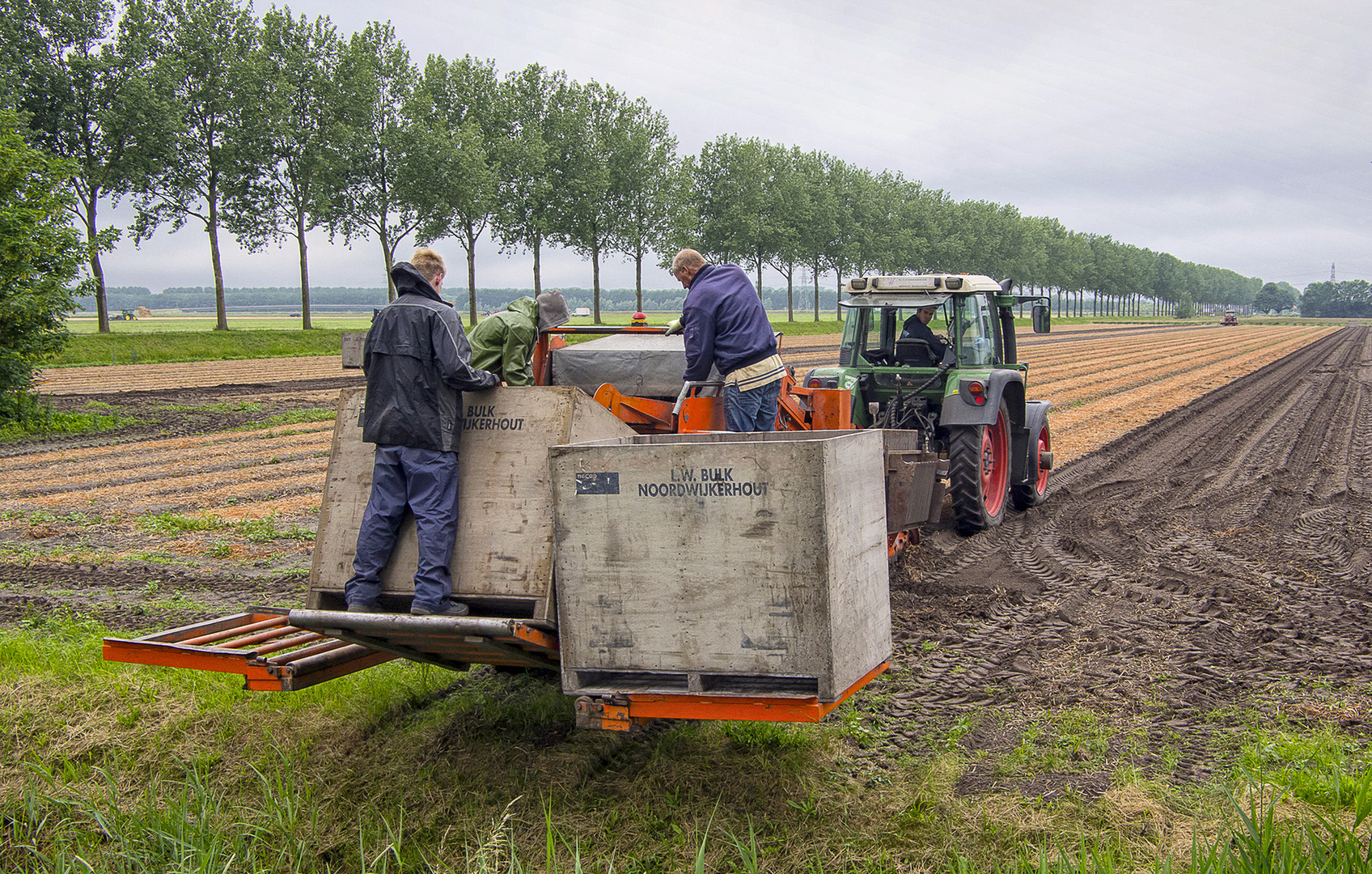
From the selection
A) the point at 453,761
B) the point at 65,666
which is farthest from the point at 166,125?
the point at 453,761

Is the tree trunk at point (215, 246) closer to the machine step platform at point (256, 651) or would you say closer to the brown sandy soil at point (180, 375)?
the brown sandy soil at point (180, 375)

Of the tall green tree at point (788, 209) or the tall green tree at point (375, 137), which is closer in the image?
the tall green tree at point (375, 137)

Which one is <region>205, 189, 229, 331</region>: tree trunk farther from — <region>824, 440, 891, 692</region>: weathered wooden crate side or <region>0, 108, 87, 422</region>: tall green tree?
<region>824, 440, 891, 692</region>: weathered wooden crate side

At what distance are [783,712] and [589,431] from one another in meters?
1.53

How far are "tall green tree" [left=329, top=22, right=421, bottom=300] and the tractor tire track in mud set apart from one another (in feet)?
103

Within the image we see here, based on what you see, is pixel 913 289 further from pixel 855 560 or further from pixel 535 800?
pixel 535 800

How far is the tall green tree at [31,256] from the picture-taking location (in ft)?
45.2

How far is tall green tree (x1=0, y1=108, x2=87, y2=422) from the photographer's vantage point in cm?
1379

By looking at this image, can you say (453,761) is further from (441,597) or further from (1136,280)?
(1136,280)

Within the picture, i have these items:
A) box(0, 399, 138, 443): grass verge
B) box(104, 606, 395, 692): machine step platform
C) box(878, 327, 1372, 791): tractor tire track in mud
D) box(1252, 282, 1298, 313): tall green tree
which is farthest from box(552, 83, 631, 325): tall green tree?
box(1252, 282, 1298, 313): tall green tree

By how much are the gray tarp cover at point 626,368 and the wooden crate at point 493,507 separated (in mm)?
1468

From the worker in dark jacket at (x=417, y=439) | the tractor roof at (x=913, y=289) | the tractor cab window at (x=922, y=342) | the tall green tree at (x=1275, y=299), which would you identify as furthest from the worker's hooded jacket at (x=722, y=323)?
the tall green tree at (x=1275, y=299)

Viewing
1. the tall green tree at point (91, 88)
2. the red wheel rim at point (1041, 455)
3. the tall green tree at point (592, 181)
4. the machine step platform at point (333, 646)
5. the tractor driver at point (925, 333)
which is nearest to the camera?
the machine step platform at point (333, 646)

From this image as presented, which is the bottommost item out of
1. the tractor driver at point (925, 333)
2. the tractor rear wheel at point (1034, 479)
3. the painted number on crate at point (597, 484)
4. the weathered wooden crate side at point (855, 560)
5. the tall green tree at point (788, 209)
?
the tractor rear wheel at point (1034, 479)
